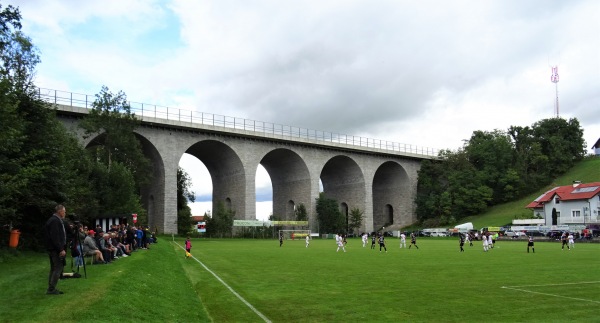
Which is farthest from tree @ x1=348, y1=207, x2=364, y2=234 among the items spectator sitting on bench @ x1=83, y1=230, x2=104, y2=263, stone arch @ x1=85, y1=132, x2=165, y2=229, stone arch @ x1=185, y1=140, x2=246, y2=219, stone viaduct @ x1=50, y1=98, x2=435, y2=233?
spectator sitting on bench @ x1=83, y1=230, x2=104, y2=263

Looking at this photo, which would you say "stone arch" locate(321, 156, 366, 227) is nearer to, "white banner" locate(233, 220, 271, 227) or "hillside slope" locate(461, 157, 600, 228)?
"hillside slope" locate(461, 157, 600, 228)

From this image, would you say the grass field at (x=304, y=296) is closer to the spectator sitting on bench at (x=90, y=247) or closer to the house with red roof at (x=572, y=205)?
the spectator sitting on bench at (x=90, y=247)

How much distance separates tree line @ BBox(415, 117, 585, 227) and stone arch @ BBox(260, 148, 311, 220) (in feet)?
80.4

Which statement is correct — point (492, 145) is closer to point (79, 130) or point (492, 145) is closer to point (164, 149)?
point (164, 149)

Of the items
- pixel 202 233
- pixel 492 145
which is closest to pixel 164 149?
pixel 202 233

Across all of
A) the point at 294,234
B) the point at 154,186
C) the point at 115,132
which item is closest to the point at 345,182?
the point at 294,234

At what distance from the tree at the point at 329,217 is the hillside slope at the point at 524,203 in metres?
23.1

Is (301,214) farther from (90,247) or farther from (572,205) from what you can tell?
(90,247)

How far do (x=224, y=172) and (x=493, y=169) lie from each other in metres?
50.2

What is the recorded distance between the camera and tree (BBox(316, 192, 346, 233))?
7662 centimetres

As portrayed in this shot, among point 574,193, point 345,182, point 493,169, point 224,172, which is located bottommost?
point 574,193

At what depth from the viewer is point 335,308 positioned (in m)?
11.9

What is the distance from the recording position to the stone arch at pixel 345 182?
280 ft

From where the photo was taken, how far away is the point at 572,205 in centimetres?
7200
